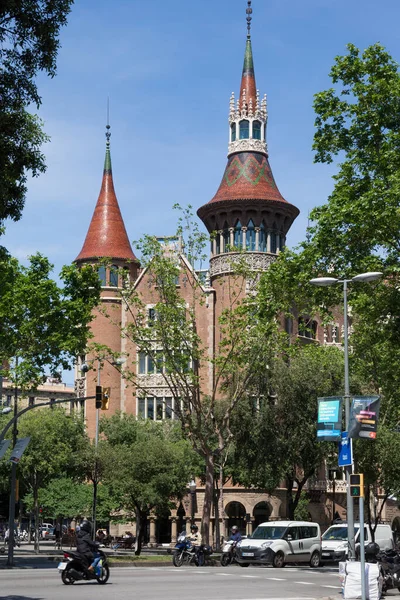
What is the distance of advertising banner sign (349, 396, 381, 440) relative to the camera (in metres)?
20.4

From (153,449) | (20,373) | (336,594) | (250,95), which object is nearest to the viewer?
(336,594)

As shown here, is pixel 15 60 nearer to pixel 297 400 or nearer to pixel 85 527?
pixel 85 527

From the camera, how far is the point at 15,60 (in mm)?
16844

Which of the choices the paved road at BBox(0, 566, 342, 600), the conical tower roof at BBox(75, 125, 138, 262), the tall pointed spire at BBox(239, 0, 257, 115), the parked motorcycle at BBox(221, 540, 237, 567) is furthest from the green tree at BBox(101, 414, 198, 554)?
the tall pointed spire at BBox(239, 0, 257, 115)

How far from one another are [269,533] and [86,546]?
12.0 m

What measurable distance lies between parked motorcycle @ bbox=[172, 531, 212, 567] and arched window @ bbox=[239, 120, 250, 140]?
40.5m

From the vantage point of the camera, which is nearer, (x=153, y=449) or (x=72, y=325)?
(x=72, y=325)

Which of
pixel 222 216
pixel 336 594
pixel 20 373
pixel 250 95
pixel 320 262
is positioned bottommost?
pixel 336 594

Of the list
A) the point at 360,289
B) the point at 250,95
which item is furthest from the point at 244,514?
the point at 360,289

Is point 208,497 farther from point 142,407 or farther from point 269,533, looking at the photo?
point 142,407

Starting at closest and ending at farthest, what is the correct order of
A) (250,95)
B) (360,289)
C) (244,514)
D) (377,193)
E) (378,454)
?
(377,193), (360,289), (378,454), (244,514), (250,95)

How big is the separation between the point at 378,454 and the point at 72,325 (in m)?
16.7

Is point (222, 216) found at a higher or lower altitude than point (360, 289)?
higher

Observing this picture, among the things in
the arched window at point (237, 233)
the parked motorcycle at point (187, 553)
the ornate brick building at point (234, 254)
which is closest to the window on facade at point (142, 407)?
the ornate brick building at point (234, 254)
